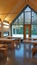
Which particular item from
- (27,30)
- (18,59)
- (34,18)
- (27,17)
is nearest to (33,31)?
(27,30)

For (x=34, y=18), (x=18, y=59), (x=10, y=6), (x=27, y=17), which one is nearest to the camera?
Result: (x=18, y=59)

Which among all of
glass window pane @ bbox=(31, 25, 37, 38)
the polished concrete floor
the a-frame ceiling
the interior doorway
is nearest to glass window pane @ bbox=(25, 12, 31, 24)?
the interior doorway

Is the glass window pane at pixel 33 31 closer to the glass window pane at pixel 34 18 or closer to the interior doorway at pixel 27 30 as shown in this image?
the interior doorway at pixel 27 30

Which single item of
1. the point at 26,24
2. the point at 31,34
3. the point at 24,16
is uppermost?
the point at 24,16

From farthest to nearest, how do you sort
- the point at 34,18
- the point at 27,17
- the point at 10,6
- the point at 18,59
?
the point at 27,17 < the point at 34,18 < the point at 10,6 < the point at 18,59

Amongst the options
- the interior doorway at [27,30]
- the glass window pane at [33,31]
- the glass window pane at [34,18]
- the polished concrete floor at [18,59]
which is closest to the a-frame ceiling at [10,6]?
the glass window pane at [34,18]

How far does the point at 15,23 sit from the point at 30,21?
5.91ft

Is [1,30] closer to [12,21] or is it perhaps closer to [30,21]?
[12,21]

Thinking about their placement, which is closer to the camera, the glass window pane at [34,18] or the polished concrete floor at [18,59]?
the polished concrete floor at [18,59]


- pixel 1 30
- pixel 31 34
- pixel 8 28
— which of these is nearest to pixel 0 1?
pixel 1 30

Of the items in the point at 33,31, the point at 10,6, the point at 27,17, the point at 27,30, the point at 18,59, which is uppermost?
the point at 10,6

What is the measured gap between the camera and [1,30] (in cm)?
1255

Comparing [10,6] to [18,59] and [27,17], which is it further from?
[18,59]

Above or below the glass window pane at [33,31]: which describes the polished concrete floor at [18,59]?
below
